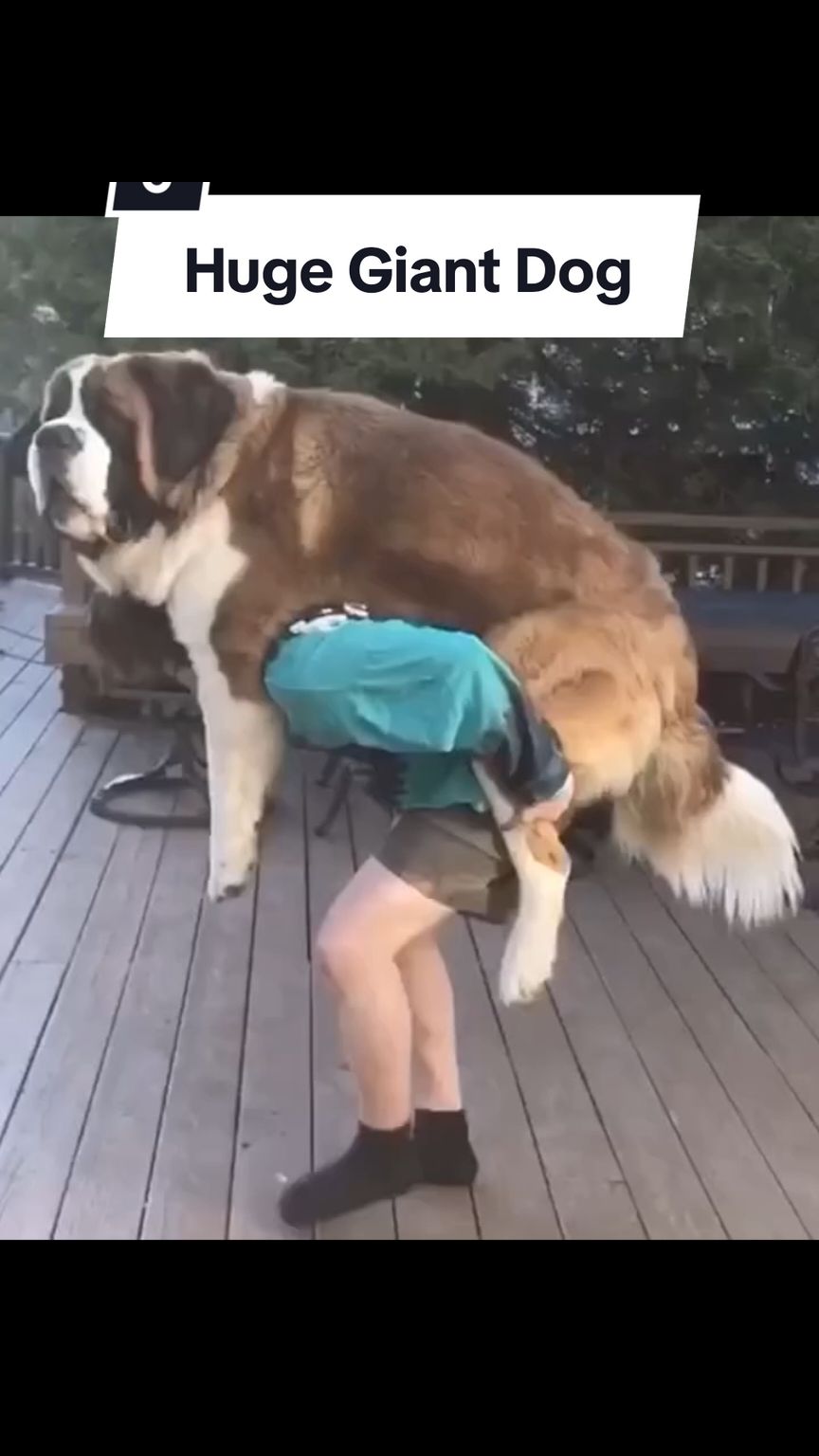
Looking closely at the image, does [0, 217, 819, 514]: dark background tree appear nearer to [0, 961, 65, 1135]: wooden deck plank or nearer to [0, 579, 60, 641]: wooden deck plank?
[0, 579, 60, 641]: wooden deck plank

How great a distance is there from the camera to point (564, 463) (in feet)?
6.26

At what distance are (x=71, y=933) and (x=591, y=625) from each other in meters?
0.83

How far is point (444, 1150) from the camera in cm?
196

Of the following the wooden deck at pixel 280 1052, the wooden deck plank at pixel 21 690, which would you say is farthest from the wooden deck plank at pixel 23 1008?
the wooden deck plank at pixel 21 690

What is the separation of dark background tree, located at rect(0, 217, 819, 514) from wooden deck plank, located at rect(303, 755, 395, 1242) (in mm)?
412

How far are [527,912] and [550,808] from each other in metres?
0.11

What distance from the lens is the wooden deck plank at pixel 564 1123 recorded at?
192 cm

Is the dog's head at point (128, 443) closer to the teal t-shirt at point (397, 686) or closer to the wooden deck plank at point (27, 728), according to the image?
the teal t-shirt at point (397, 686)

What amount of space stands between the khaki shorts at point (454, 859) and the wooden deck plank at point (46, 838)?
18.9 inches

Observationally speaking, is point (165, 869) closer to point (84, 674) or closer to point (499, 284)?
point (84, 674)

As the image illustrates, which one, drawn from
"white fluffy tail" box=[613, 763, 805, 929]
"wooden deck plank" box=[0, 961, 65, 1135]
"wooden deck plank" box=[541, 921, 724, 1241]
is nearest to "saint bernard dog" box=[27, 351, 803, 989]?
"white fluffy tail" box=[613, 763, 805, 929]

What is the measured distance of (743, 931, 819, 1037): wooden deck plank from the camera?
236cm
